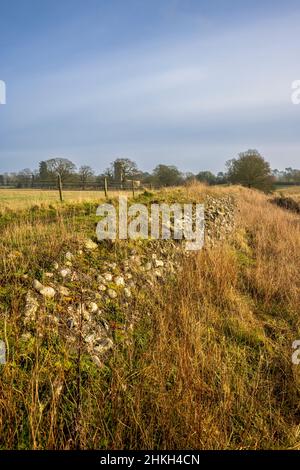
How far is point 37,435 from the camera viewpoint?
210 cm

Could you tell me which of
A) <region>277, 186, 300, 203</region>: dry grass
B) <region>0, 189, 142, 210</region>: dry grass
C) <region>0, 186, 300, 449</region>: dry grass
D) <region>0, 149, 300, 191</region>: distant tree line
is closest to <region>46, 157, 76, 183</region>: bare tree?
<region>0, 149, 300, 191</region>: distant tree line

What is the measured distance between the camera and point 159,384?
2.58m

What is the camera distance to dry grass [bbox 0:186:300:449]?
220 cm

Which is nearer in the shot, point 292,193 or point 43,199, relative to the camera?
point 43,199

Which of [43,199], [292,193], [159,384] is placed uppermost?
[292,193]

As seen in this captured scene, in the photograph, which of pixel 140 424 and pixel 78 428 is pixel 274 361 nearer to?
pixel 140 424

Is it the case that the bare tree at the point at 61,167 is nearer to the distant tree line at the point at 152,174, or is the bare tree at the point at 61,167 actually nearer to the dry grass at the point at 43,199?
the distant tree line at the point at 152,174

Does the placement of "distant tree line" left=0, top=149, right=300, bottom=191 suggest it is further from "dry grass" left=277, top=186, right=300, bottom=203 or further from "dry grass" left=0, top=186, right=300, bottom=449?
"dry grass" left=0, top=186, right=300, bottom=449

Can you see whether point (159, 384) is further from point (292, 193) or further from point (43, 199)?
point (292, 193)

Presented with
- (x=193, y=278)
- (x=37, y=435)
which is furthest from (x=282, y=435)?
Result: (x=193, y=278)

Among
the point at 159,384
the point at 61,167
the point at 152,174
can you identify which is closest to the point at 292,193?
the point at 152,174

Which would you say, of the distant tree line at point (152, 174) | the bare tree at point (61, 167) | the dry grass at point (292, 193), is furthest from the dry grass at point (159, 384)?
the bare tree at point (61, 167)

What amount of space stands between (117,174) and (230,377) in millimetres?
39888
